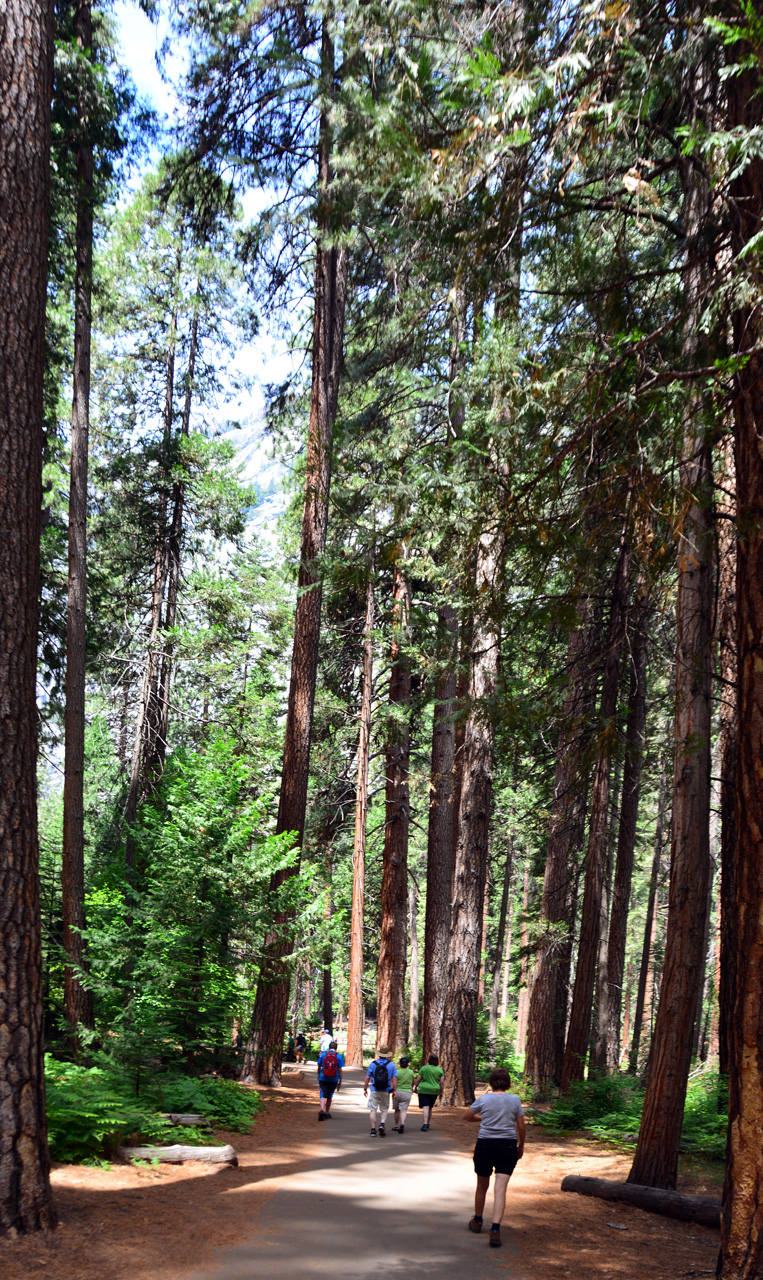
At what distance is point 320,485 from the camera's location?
15352mm

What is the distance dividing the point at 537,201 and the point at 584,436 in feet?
5.45

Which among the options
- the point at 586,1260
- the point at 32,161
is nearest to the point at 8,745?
the point at 32,161

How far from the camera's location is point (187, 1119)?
9609 millimetres

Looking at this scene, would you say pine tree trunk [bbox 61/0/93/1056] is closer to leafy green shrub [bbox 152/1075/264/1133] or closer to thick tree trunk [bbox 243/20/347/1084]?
leafy green shrub [bbox 152/1075/264/1133]

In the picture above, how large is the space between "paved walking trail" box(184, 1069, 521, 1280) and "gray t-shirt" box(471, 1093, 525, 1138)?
74cm

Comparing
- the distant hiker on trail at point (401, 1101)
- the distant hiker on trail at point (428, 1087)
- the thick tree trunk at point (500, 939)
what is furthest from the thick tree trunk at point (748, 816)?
the thick tree trunk at point (500, 939)

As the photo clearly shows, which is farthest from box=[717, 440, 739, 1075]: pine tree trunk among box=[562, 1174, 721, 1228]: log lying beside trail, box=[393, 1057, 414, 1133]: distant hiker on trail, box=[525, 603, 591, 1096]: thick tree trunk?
box=[393, 1057, 414, 1133]: distant hiker on trail

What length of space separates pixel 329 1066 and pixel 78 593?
815cm

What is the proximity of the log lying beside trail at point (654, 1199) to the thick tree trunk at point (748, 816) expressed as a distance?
8.55ft

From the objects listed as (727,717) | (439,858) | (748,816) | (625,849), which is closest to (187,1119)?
(748,816)

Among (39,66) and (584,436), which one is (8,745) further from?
(39,66)

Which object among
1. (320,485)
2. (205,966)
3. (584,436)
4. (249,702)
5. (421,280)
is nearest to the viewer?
(584,436)

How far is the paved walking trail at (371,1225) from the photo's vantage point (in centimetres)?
582

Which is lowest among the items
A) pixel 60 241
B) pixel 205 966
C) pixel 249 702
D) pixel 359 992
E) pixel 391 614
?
pixel 359 992
